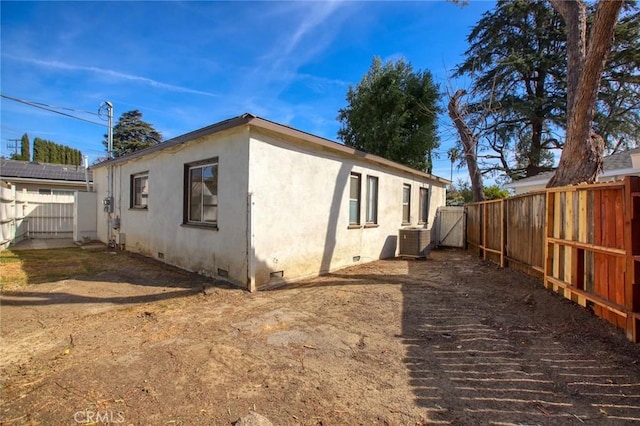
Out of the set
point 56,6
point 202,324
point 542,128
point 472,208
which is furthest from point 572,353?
point 542,128

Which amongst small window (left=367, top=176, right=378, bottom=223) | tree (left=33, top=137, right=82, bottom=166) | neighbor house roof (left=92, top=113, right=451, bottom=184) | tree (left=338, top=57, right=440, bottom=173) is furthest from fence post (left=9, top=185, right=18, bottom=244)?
tree (left=33, top=137, right=82, bottom=166)

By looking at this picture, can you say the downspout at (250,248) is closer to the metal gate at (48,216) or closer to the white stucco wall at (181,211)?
the white stucco wall at (181,211)

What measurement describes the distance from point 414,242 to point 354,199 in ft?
9.48

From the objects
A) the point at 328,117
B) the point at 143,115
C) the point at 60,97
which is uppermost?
the point at 143,115

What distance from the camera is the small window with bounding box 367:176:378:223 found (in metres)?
9.32

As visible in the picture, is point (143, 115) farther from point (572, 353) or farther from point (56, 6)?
point (572, 353)

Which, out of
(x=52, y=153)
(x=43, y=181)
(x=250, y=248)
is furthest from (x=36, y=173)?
(x=52, y=153)

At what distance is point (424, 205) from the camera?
13281 mm

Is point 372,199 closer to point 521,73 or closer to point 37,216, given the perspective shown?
point 37,216

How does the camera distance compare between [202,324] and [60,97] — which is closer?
[202,324]

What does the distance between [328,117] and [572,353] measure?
70.1 feet

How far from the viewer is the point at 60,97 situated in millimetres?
9539

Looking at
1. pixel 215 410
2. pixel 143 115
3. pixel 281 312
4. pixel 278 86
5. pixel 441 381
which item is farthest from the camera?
pixel 143 115

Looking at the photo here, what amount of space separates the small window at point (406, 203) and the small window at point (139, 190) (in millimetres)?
8389
